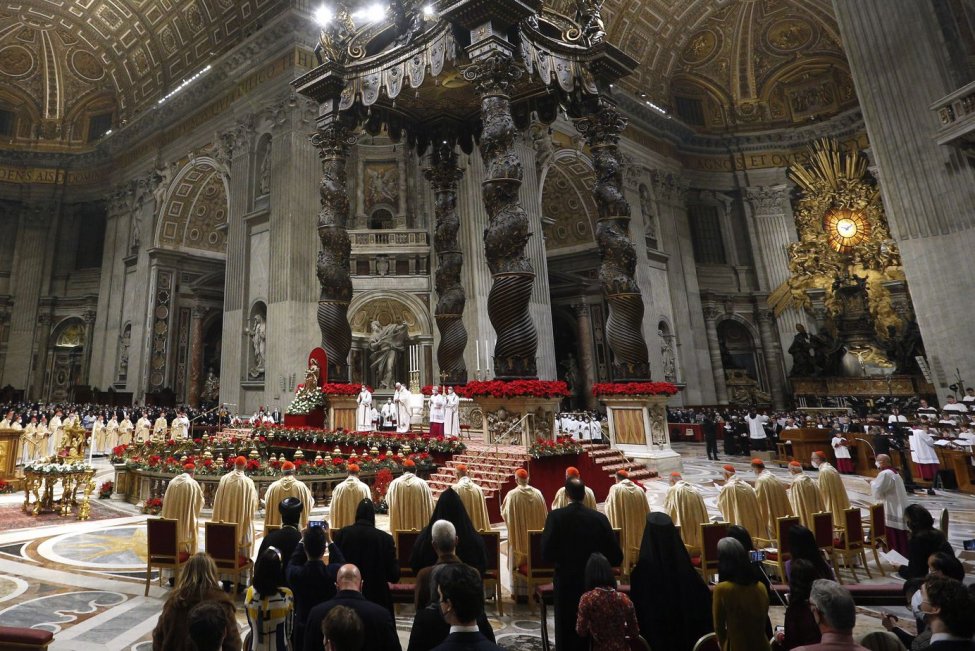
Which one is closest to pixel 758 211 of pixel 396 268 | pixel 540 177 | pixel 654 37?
pixel 654 37

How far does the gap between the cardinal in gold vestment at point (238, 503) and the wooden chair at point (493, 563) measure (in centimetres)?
219

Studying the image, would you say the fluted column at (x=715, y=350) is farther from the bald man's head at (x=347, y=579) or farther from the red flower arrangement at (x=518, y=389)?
the bald man's head at (x=347, y=579)

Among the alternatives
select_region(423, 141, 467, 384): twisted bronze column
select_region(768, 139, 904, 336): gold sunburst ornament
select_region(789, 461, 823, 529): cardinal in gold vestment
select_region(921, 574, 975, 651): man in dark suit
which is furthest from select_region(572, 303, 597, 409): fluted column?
select_region(921, 574, 975, 651): man in dark suit

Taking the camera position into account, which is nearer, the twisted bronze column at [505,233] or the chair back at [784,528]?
the chair back at [784,528]

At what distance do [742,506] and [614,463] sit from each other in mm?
3977

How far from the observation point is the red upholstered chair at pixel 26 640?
8.20 ft

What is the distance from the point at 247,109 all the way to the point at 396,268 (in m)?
8.26

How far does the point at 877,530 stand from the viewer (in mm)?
4723

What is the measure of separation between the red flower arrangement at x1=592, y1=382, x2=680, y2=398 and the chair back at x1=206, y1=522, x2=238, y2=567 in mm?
7054

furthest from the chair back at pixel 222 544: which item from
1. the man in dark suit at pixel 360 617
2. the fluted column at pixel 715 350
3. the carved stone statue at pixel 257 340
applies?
the fluted column at pixel 715 350

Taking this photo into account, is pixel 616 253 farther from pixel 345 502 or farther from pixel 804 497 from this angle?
pixel 345 502

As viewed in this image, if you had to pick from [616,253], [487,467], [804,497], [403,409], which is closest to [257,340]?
[403,409]

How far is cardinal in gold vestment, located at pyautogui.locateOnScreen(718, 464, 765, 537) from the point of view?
4.46 m

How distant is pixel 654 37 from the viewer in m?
23.8
